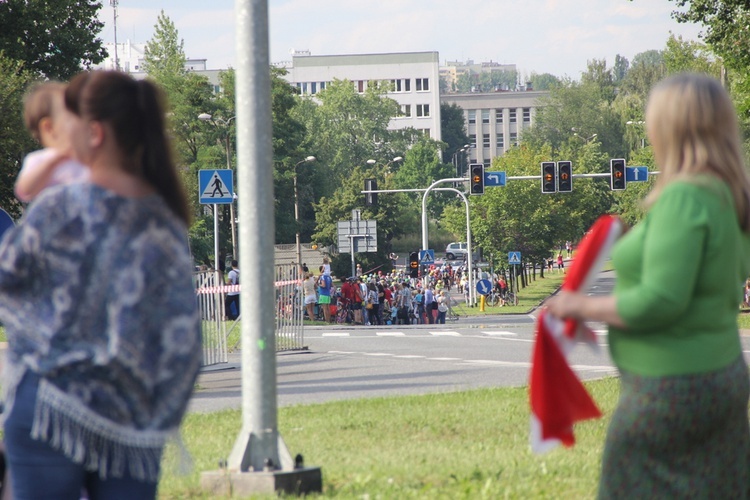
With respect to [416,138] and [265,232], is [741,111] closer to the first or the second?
[265,232]

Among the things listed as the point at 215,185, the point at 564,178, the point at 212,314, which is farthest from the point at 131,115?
the point at 564,178

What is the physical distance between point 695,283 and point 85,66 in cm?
4476

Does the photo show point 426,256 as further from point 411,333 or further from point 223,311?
point 223,311

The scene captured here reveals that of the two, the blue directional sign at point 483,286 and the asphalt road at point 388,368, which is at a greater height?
the asphalt road at point 388,368

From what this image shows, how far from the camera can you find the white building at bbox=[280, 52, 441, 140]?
14838 centimetres

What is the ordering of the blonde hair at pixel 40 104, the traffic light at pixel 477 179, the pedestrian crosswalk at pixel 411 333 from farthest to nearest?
the traffic light at pixel 477 179
the pedestrian crosswalk at pixel 411 333
the blonde hair at pixel 40 104

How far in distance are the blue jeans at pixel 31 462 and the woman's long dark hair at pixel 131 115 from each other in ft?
1.99

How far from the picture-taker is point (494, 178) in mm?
45844

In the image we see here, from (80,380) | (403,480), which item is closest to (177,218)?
(80,380)

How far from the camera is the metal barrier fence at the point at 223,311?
56.7ft

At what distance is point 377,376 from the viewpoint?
16.2 m

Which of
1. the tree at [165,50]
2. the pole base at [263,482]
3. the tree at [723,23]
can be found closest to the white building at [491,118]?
the tree at [165,50]

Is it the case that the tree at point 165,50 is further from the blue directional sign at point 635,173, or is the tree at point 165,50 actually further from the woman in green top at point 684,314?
the woman in green top at point 684,314

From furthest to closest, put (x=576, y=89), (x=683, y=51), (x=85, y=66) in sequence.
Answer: (x=576, y=89), (x=683, y=51), (x=85, y=66)
